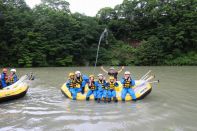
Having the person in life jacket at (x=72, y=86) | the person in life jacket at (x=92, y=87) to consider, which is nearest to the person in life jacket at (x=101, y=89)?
the person in life jacket at (x=92, y=87)

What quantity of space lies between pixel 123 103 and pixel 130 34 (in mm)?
25981

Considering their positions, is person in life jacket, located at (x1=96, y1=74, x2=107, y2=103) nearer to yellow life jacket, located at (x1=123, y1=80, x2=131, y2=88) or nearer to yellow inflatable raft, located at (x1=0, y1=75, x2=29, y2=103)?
yellow life jacket, located at (x1=123, y1=80, x2=131, y2=88)

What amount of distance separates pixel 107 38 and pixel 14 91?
2324cm

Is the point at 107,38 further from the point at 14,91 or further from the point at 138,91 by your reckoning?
the point at 14,91

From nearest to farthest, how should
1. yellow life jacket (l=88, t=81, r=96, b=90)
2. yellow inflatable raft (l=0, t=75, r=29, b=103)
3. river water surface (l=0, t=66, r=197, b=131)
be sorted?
river water surface (l=0, t=66, r=197, b=131) → yellow inflatable raft (l=0, t=75, r=29, b=103) → yellow life jacket (l=88, t=81, r=96, b=90)

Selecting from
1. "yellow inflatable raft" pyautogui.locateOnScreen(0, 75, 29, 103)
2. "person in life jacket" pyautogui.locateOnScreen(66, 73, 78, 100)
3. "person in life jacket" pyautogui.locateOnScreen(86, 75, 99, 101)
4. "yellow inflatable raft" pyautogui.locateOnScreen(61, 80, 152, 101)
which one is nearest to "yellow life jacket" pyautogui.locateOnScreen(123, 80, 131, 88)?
"yellow inflatable raft" pyautogui.locateOnScreen(61, 80, 152, 101)

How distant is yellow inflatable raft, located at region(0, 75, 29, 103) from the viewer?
9.61 m

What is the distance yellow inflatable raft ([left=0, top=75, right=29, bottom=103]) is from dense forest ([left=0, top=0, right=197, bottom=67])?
54.4ft

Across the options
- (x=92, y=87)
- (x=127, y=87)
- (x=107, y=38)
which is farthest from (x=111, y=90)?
(x=107, y=38)

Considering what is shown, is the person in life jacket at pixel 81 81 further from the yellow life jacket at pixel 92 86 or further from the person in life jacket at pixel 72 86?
the yellow life jacket at pixel 92 86

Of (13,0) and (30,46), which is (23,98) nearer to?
(30,46)

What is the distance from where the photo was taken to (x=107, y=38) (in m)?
32.8

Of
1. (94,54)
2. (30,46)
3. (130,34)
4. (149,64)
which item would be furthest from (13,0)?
(149,64)

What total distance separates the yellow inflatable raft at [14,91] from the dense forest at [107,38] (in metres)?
16.6
